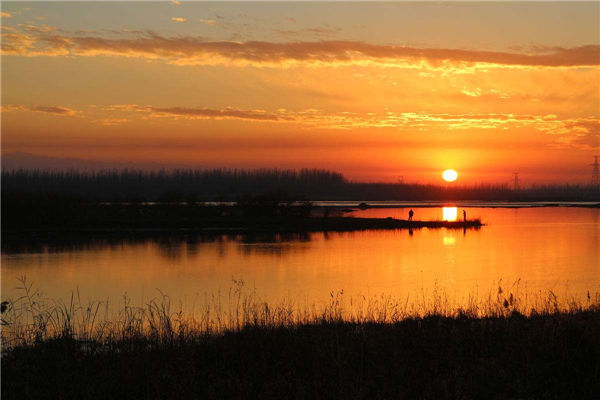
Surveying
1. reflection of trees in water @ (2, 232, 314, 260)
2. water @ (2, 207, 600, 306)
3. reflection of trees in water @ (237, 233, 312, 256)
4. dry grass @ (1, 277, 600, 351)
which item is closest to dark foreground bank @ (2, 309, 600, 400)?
dry grass @ (1, 277, 600, 351)

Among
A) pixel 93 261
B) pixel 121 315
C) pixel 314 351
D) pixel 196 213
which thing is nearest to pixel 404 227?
pixel 196 213

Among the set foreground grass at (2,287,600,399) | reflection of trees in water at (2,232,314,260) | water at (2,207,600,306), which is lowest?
water at (2,207,600,306)

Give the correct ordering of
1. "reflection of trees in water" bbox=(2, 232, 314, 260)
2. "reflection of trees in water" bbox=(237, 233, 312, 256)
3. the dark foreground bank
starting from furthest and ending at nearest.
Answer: "reflection of trees in water" bbox=(2, 232, 314, 260)
"reflection of trees in water" bbox=(237, 233, 312, 256)
the dark foreground bank

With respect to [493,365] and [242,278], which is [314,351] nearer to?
[493,365]

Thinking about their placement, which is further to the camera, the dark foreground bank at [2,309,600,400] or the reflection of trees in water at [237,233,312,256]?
the reflection of trees in water at [237,233,312,256]

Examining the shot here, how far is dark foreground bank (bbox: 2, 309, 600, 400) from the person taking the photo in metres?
6.28

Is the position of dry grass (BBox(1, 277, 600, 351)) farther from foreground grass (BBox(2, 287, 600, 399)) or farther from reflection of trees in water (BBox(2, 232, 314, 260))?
reflection of trees in water (BBox(2, 232, 314, 260))

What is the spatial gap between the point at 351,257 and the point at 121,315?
15559 mm

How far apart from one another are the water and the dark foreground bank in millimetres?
7219

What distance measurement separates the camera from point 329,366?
284 inches

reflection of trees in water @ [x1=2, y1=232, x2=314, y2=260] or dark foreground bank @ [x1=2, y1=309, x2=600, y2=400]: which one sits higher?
dark foreground bank @ [x1=2, y1=309, x2=600, y2=400]

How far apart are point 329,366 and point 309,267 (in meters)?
16.3

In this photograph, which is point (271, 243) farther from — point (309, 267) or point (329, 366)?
point (329, 366)

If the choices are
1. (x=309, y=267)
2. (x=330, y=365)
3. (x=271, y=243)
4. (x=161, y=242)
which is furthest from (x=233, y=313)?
(x=161, y=242)
